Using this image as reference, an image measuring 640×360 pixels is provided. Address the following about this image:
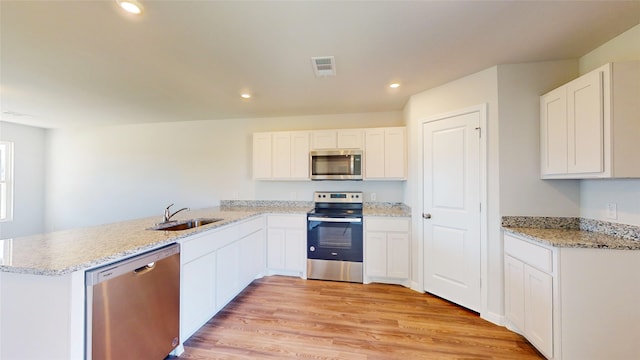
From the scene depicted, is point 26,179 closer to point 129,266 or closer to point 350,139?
point 129,266

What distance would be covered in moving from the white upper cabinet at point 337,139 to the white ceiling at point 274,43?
60 centimetres

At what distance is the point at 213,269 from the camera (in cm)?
229

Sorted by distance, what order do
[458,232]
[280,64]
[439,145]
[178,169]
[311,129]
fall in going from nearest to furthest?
[280,64]
[458,232]
[439,145]
[311,129]
[178,169]

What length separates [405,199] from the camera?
360 centimetres

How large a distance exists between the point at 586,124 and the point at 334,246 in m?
2.70

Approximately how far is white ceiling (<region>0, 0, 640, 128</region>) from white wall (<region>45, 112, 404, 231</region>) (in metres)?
1.12

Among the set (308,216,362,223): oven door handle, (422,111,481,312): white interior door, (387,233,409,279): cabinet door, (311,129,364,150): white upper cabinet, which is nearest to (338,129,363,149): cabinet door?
(311,129,364,150): white upper cabinet

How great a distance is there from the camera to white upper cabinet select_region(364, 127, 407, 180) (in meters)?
3.42

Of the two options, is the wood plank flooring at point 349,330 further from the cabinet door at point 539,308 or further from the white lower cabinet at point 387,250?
the white lower cabinet at point 387,250

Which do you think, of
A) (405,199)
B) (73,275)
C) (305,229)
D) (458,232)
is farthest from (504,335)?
(73,275)

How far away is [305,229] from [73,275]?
2.42 m

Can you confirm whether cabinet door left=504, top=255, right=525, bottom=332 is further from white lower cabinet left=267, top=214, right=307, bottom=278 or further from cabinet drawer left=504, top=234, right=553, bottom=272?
white lower cabinet left=267, top=214, right=307, bottom=278

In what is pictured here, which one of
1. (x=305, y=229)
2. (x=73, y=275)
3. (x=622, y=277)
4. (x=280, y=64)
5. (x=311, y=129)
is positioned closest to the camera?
(x=73, y=275)

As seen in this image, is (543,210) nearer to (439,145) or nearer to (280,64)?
(439,145)
